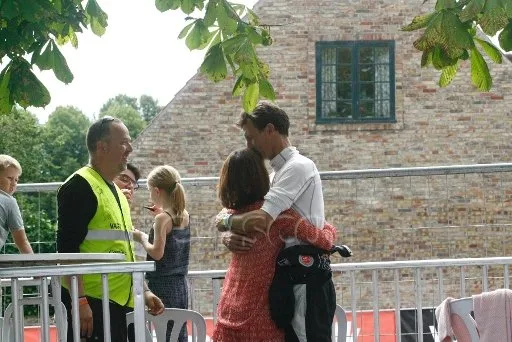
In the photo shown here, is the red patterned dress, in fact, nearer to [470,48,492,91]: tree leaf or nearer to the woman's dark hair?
the woman's dark hair

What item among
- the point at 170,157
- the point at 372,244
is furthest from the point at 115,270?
the point at 170,157

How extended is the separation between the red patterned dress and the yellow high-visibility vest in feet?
1.76

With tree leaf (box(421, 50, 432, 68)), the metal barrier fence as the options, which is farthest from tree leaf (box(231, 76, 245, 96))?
the metal barrier fence

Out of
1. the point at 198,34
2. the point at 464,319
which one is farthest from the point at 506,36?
the point at 198,34

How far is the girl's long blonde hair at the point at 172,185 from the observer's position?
24.5ft

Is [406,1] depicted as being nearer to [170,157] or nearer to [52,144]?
[170,157]

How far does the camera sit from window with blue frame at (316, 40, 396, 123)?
25109 millimetres

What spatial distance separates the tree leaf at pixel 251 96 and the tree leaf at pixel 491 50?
1360mm

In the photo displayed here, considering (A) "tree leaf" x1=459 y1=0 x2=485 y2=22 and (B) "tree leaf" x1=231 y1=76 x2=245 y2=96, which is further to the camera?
(B) "tree leaf" x1=231 y1=76 x2=245 y2=96

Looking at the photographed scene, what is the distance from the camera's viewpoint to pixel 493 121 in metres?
24.8

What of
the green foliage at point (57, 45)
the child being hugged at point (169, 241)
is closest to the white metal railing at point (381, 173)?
Result: the child being hugged at point (169, 241)

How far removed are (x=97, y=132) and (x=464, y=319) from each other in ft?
6.60

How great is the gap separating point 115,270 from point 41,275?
1.07ft

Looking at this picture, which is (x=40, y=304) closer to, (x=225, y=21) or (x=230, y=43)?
(x=230, y=43)
